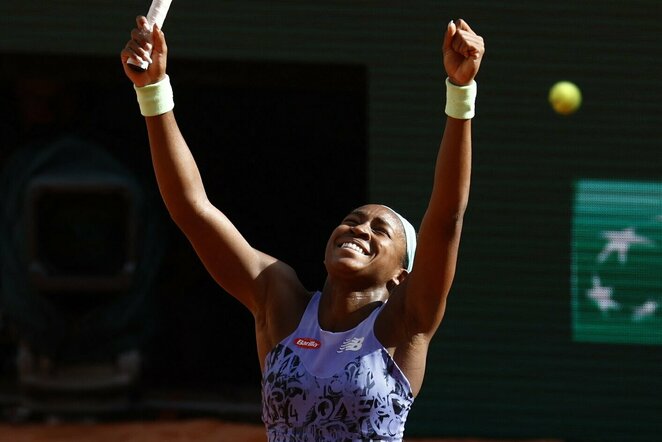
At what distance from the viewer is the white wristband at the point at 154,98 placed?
3.37 meters

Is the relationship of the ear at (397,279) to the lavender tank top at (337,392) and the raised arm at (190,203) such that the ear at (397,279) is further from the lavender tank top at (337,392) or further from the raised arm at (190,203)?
the raised arm at (190,203)

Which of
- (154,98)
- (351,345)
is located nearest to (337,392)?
(351,345)

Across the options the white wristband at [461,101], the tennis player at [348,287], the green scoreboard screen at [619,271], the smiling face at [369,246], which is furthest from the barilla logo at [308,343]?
the green scoreboard screen at [619,271]

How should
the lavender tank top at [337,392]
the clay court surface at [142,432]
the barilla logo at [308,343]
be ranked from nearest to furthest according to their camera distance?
the lavender tank top at [337,392] → the barilla logo at [308,343] → the clay court surface at [142,432]

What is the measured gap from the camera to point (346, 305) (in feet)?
11.3

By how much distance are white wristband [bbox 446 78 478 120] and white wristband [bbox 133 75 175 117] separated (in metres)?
0.79

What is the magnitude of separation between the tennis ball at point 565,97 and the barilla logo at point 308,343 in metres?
4.74

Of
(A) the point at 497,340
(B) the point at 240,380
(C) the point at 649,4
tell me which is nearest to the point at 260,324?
(A) the point at 497,340

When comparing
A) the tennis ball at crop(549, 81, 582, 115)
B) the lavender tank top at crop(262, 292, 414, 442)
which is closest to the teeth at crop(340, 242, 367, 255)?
the lavender tank top at crop(262, 292, 414, 442)

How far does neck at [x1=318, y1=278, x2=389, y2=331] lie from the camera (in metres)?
3.41

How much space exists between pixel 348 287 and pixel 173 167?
0.60 meters

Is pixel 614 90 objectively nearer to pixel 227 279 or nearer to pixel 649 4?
pixel 649 4

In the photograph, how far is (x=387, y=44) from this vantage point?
8.12 meters

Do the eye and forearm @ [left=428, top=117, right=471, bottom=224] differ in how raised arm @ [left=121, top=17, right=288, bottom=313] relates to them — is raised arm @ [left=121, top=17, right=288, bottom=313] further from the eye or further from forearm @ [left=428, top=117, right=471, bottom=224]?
forearm @ [left=428, top=117, right=471, bottom=224]
